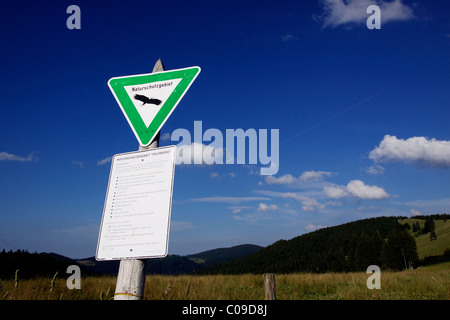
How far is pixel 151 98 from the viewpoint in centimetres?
290

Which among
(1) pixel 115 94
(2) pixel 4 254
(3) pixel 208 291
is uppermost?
(1) pixel 115 94

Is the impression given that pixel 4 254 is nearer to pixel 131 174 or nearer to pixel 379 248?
pixel 131 174

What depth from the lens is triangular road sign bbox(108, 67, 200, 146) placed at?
280cm

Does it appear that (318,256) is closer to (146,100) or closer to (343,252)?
(343,252)

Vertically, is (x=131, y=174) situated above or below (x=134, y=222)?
above

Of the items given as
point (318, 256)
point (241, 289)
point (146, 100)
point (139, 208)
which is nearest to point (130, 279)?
point (139, 208)

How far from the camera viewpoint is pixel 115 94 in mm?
3074

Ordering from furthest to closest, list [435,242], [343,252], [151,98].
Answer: [343,252]
[435,242]
[151,98]

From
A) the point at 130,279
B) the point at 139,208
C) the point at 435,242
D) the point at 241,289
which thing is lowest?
the point at 241,289

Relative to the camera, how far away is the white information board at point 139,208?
216 cm

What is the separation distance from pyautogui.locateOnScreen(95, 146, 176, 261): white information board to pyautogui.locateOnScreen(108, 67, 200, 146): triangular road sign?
428 mm

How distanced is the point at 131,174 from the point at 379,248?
10568 centimetres

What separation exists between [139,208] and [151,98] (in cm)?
120
